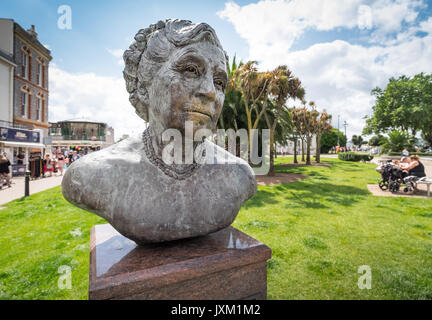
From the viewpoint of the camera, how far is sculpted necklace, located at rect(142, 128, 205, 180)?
199cm

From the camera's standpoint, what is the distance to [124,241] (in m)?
2.23

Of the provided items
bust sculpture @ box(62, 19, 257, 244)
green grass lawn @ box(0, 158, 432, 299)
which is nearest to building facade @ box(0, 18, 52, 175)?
green grass lawn @ box(0, 158, 432, 299)

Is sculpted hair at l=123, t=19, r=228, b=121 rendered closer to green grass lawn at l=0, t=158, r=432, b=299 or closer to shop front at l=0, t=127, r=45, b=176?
green grass lawn at l=0, t=158, r=432, b=299

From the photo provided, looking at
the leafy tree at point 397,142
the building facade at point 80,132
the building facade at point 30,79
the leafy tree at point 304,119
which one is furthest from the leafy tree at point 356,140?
the building facade at point 30,79

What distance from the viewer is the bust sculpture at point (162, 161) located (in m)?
1.76

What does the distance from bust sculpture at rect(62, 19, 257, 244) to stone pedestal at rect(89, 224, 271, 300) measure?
158 mm

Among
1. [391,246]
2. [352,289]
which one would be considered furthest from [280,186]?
[352,289]

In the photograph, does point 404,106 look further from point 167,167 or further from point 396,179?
point 167,167

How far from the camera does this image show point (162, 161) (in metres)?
2.01

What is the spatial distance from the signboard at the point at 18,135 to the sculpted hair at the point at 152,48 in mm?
15226

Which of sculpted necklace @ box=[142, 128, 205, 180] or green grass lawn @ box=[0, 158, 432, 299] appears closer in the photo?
sculpted necklace @ box=[142, 128, 205, 180]

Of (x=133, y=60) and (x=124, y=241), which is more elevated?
(x=133, y=60)

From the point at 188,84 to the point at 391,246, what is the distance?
4976 mm
